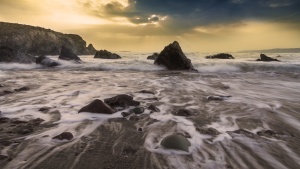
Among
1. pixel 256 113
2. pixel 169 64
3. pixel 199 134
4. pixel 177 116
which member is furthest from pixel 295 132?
pixel 169 64

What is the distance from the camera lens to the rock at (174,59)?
16297 millimetres

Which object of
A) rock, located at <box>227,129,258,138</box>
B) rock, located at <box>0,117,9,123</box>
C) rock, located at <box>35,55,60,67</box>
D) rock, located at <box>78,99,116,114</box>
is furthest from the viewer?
rock, located at <box>35,55,60,67</box>

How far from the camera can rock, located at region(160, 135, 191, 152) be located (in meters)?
3.12

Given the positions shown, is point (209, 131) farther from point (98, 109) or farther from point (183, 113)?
point (98, 109)

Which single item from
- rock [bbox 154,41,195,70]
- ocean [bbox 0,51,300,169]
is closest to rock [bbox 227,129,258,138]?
ocean [bbox 0,51,300,169]

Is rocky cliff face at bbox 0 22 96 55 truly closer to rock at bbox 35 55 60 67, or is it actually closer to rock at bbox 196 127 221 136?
rock at bbox 35 55 60 67

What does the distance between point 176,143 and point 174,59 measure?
45.0 feet

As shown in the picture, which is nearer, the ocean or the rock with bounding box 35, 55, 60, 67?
the ocean

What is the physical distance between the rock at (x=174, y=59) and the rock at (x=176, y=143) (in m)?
13.1

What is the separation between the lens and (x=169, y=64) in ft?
55.0

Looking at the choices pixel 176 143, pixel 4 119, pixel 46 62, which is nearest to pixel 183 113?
pixel 176 143

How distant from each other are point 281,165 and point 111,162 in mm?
1771

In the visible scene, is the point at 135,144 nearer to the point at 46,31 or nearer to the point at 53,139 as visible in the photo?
the point at 53,139

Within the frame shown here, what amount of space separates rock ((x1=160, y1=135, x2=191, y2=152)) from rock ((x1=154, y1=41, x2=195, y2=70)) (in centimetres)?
1310
